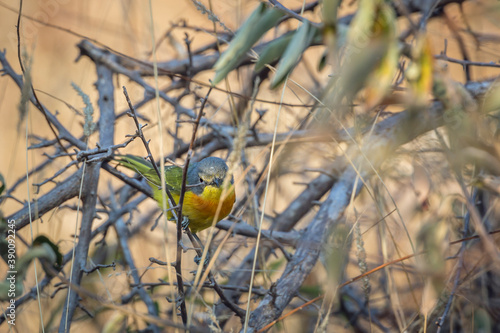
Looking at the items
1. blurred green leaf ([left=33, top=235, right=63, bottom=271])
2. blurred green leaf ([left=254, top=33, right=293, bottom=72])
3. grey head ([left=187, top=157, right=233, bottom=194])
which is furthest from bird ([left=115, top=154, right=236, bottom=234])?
blurred green leaf ([left=254, top=33, right=293, bottom=72])

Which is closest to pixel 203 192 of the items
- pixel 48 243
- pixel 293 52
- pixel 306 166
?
pixel 48 243

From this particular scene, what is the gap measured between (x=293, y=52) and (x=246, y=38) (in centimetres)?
17

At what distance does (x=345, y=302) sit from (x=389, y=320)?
1.38ft

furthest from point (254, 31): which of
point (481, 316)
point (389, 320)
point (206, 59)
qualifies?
point (389, 320)

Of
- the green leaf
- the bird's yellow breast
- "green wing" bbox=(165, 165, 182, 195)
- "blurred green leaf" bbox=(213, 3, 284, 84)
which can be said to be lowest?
the green leaf

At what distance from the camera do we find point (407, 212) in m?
3.70

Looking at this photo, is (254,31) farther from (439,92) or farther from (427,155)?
(427,155)

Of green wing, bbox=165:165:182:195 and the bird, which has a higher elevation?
green wing, bbox=165:165:182:195

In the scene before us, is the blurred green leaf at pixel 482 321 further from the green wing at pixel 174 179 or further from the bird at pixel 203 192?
the green wing at pixel 174 179

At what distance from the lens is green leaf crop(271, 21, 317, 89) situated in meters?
1.33

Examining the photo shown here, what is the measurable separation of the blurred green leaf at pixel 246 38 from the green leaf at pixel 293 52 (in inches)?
4.1

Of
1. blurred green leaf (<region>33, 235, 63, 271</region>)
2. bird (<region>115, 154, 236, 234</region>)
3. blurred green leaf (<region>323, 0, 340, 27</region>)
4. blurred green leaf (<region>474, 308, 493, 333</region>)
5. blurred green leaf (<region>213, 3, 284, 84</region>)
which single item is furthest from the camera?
bird (<region>115, 154, 236, 234</region>)

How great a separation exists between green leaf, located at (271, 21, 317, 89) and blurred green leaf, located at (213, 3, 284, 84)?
105 mm

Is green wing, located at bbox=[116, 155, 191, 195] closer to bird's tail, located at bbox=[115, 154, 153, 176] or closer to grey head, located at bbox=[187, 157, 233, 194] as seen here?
bird's tail, located at bbox=[115, 154, 153, 176]
